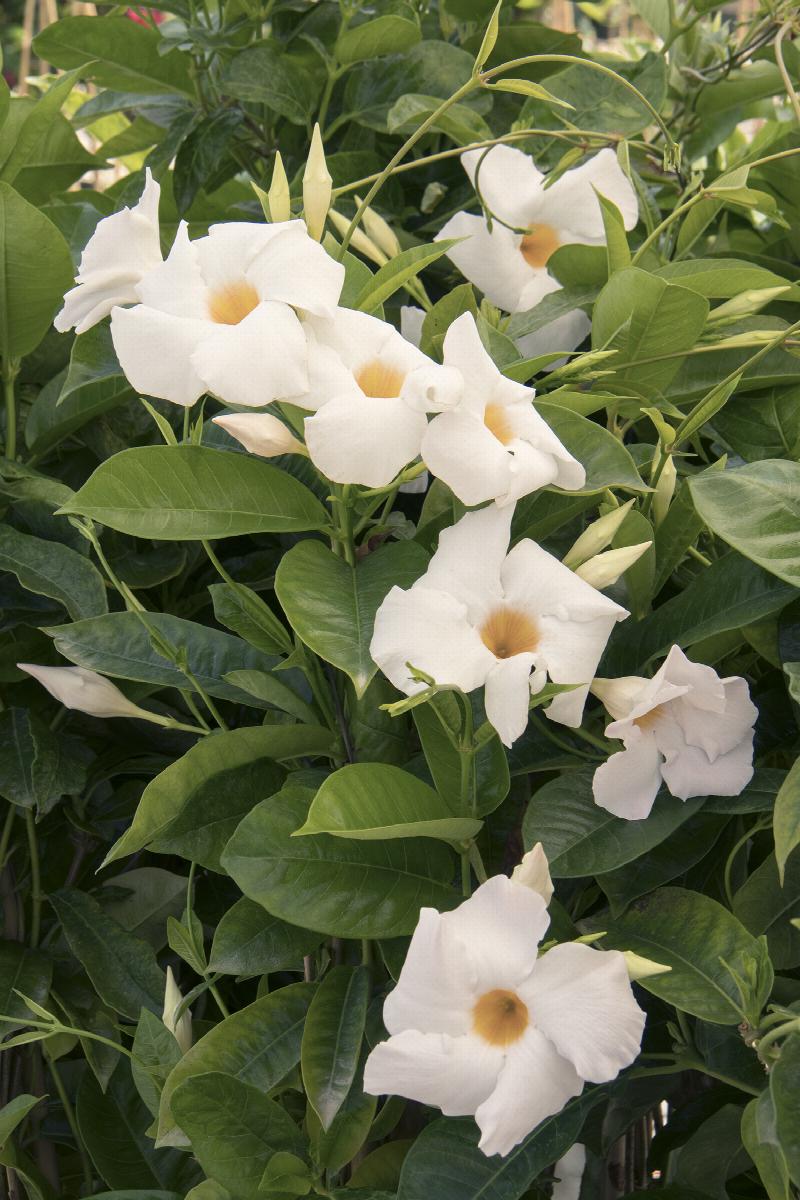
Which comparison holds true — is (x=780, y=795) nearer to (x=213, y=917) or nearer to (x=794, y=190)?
(x=213, y=917)

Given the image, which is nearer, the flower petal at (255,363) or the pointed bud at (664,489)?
the flower petal at (255,363)

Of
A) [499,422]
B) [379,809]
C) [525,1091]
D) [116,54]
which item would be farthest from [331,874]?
[116,54]

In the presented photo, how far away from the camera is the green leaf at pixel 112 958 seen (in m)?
0.83

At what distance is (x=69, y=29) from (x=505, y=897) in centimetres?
90

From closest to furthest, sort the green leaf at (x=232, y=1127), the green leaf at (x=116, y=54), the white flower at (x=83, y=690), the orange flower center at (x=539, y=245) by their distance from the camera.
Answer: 1. the green leaf at (x=232, y=1127)
2. the white flower at (x=83, y=690)
3. the orange flower center at (x=539, y=245)
4. the green leaf at (x=116, y=54)

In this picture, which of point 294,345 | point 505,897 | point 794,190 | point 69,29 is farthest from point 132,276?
point 794,190

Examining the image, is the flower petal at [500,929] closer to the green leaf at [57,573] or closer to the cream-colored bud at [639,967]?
the cream-colored bud at [639,967]

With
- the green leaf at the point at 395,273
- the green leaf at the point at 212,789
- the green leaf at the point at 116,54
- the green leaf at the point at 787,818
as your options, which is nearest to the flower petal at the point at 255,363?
the green leaf at the point at 395,273

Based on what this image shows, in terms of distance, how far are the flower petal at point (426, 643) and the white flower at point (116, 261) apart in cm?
25

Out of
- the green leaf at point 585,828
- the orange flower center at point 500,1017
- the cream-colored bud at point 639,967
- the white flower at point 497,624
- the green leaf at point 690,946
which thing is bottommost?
the green leaf at point 690,946

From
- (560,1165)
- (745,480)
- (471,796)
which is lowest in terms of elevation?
(560,1165)

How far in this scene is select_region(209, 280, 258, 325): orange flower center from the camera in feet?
2.11

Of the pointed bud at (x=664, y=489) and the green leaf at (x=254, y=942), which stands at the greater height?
the pointed bud at (x=664, y=489)

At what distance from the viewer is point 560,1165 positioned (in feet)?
2.56
